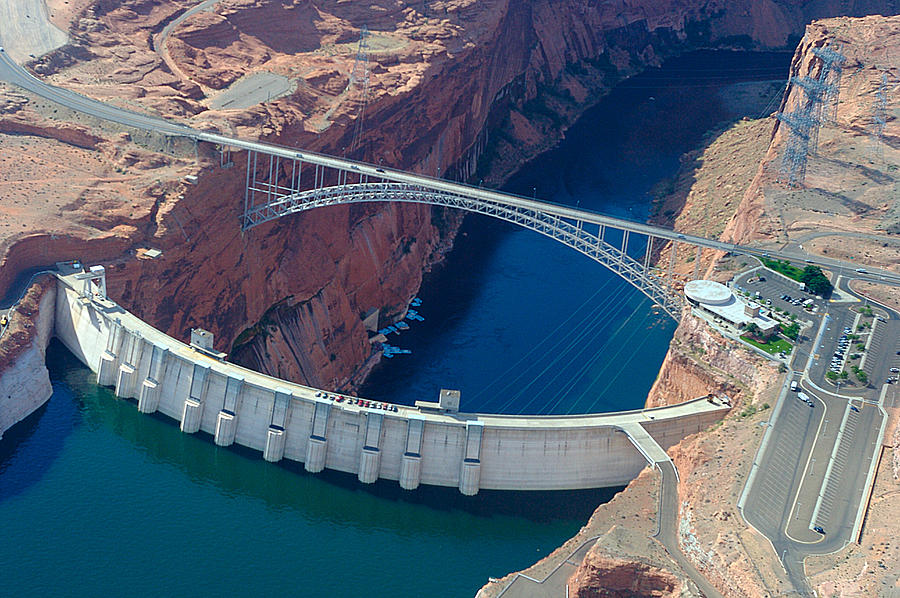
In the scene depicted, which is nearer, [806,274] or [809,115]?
[806,274]

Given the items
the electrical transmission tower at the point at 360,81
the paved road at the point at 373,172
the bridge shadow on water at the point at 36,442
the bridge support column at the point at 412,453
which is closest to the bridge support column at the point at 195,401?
the bridge shadow on water at the point at 36,442

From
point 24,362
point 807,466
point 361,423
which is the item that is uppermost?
point 807,466

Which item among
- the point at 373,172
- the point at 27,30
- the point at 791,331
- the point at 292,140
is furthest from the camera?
the point at 27,30

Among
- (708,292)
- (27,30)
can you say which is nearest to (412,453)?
(708,292)

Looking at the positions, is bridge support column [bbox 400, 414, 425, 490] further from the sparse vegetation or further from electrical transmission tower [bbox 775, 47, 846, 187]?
electrical transmission tower [bbox 775, 47, 846, 187]

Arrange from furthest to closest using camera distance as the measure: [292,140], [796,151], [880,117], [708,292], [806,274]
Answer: [880,117]
[796,151]
[292,140]
[806,274]
[708,292]

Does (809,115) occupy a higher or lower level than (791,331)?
higher

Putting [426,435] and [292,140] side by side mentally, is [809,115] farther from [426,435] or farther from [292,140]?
[426,435]

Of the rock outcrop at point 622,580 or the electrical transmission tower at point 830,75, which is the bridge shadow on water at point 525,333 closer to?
the electrical transmission tower at point 830,75
